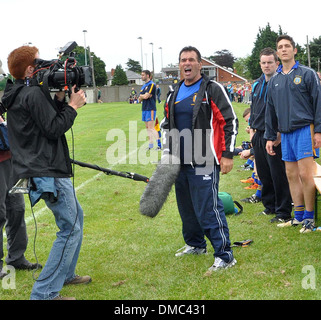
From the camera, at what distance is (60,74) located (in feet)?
14.2

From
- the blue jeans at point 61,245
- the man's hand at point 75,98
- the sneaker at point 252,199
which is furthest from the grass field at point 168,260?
the man's hand at point 75,98

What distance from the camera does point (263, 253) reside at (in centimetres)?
589

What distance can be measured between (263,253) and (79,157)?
9.57m

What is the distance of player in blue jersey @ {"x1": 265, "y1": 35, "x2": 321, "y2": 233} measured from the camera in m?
6.36

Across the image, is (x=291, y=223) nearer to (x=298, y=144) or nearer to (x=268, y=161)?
(x=268, y=161)

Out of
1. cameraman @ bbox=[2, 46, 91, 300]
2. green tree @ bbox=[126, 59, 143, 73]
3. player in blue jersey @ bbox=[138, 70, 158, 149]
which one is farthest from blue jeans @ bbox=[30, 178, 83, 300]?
green tree @ bbox=[126, 59, 143, 73]

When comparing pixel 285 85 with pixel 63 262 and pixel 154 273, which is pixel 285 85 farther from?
pixel 63 262

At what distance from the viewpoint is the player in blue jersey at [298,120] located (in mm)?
6355

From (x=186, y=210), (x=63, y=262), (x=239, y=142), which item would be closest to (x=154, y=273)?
(x=186, y=210)

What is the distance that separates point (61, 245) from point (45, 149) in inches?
35.9

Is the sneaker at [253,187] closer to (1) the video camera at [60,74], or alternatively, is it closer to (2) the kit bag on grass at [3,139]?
(2) the kit bag on grass at [3,139]

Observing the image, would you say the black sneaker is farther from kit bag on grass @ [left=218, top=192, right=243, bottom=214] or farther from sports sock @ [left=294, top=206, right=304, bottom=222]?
kit bag on grass @ [left=218, top=192, right=243, bottom=214]

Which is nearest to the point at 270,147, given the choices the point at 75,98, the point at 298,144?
the point at 298,144
